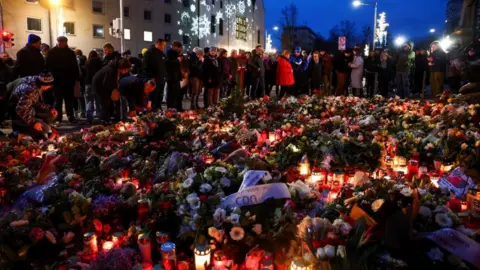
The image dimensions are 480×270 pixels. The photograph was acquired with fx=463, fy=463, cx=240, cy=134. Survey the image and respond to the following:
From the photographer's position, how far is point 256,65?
553 inches

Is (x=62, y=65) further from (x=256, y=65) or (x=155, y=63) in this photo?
(x=256, y=65)

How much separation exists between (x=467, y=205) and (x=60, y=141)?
5046 millimetres

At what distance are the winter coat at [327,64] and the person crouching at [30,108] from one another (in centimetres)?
1046

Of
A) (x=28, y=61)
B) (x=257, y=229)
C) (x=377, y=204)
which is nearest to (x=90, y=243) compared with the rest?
(x=257, y=229)

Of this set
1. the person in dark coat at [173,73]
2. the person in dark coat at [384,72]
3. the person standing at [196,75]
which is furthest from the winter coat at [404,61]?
the person in dark coat at [173,73]

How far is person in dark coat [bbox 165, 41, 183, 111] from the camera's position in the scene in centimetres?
1050

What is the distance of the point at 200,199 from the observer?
10.9ft

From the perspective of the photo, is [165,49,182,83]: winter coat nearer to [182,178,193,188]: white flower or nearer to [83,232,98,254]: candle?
[182,178,193,188]: white flower

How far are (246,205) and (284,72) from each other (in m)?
11.0

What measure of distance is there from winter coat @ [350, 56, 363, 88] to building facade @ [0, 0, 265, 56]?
19.0 m

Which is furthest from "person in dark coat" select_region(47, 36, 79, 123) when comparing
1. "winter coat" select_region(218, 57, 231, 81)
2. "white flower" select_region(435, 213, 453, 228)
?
"white flower" select_region(435, 213, 453, 228)

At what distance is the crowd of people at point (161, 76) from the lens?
7.03 m

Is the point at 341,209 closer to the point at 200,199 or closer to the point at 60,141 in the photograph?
the point at 200,199

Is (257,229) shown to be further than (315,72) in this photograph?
No
